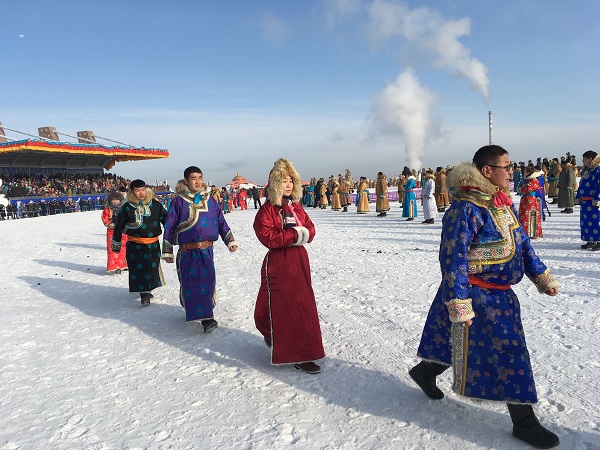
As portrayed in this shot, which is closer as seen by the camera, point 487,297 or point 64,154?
point 487,297

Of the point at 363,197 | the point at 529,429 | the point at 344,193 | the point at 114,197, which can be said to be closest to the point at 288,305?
the point at 529,429

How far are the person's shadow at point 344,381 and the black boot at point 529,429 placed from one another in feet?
0.22

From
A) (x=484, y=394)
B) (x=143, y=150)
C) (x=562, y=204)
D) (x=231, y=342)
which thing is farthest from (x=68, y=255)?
(x=143, y=150)

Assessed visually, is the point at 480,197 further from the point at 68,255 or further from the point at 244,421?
the point at 68,255

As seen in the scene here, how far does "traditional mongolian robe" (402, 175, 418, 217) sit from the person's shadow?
427 inches

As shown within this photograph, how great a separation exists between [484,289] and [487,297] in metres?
0.05

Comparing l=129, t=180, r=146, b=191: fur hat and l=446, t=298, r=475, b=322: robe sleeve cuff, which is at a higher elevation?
l=129, t=180, r=146, b=191: fur hat

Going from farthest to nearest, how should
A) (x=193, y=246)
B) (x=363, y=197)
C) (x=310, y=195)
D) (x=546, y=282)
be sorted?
(x=310, y=195), (x=363, y=197), (x=193, y=246), (x=546, y=282)

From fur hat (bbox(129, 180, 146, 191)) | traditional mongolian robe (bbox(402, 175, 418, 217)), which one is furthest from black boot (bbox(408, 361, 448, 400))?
traditional mongolian robe (bbox(402, 175, 418, 217))

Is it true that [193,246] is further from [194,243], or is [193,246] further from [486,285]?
[486,285]

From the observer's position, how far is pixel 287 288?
3.48 metres

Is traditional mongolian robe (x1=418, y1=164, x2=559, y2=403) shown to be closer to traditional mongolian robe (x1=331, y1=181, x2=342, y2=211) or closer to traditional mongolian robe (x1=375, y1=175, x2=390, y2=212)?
traditional mongolian robe (x1=375, y1=175, x2=390, y2=212)

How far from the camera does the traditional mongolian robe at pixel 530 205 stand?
8.98 m

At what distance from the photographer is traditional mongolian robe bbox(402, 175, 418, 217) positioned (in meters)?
14.8
